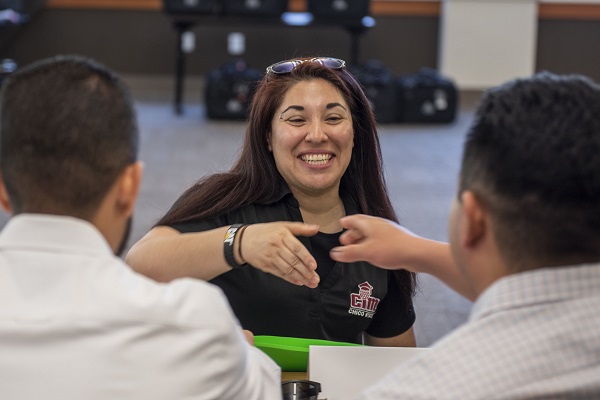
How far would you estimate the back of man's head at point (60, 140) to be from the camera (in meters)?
1.13

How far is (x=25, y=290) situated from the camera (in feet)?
3.53

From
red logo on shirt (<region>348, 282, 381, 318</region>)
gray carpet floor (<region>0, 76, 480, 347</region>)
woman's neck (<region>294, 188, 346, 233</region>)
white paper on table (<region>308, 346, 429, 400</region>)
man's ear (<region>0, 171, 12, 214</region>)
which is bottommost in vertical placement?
gray carpet floor (<region>0, 76, 480, 347</region>)

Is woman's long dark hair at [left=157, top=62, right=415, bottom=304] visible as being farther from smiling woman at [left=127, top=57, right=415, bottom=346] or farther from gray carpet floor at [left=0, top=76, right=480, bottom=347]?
gray carpet floor at [left=0, top=76, right=480, bottom=347]

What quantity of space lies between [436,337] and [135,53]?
620cm

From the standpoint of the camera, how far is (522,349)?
1.02 metres

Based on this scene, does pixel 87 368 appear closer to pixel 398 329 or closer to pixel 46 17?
pixel 398 329

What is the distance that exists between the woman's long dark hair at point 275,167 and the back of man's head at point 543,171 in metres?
1.08

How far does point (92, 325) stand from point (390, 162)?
18.6 ft

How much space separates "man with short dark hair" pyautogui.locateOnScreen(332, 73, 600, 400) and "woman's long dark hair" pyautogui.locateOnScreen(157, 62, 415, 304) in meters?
1.06

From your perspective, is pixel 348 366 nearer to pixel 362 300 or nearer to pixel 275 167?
pixel 362 300

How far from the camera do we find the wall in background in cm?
902

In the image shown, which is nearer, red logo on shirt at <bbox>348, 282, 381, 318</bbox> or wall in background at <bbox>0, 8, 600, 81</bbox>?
red logo on shirt at <bbox>348, 282, 381, 318</bbox>

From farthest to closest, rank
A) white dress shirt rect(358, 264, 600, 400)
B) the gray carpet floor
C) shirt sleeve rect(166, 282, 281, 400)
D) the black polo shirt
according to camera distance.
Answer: the gray carpet floor
the black polo shirt
shirt sleeve rect(166, 282, 281, 400)
white dress shirt rect(358, 264, 600, 400)

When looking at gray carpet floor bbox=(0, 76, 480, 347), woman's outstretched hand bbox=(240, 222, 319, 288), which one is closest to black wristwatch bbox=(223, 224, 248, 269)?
woman's outstretched hand bbox=(240, 222, 319, 288)
